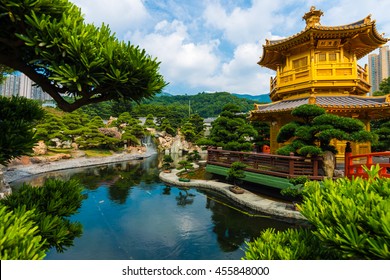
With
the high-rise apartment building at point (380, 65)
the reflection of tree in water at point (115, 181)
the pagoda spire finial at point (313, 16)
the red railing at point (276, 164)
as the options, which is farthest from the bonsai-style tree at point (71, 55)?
the high-rise apartment building at point (380, 65)

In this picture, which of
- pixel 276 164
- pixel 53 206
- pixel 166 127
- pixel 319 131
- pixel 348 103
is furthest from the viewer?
pixel 166 127

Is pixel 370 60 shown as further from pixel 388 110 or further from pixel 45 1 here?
pixel 45 1

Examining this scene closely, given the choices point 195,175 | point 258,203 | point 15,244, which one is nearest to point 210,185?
point 195,175

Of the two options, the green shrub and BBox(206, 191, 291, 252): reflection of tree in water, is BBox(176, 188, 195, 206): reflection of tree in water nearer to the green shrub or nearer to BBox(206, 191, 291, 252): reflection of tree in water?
BBox(206, 191, 291, 252): reflection of tree in water

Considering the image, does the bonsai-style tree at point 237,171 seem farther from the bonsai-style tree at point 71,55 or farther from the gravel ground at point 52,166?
the gravel ground at point 52,166

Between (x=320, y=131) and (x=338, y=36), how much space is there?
780 centimetres

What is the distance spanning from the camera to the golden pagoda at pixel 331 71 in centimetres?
1184

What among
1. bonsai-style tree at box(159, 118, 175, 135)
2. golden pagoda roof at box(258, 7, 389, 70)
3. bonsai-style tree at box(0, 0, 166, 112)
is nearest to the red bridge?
golden pagoda roof at box(258, 7, 389, 70)

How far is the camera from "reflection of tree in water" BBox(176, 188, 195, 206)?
38.8ft

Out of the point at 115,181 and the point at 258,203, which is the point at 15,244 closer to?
the point at 258,203

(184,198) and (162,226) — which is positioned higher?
(184,198)

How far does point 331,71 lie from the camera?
41.9 ft
